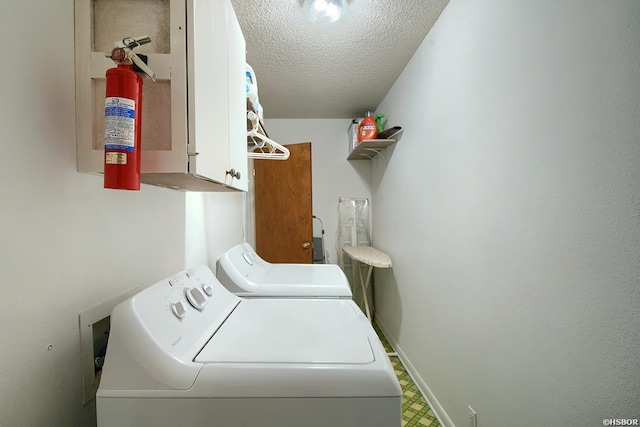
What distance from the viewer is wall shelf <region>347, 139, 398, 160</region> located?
7.75ft

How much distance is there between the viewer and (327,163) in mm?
3254

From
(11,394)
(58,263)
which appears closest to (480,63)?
(58,263)

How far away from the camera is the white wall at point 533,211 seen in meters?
0.68

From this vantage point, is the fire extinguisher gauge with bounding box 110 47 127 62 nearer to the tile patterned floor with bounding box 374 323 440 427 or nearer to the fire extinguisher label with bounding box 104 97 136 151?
the fire extinguisher label with bounding box 104 97 136 151

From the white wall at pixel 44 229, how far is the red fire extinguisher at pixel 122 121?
20 centimetres

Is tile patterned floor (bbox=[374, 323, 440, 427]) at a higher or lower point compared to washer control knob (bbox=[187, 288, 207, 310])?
lower

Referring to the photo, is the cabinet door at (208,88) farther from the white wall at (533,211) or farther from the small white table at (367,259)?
the small white table at (367,259)

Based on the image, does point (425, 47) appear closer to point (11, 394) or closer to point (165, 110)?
point (165, 110)

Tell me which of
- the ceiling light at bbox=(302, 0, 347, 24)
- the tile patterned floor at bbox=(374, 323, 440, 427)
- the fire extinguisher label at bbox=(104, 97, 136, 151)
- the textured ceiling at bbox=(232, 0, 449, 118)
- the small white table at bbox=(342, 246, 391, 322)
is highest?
the textured ceiling at bbox=(232, 0, 449, 118)

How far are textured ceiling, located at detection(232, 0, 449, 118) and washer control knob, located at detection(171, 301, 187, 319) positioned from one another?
1.53 m

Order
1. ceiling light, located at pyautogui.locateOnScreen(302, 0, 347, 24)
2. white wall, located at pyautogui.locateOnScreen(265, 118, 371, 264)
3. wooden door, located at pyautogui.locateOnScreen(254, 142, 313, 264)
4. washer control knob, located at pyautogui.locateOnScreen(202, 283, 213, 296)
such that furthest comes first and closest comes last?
white wall, located at pyautogui.locateOnScreen(265, 118, 371, 264) → wooden door, located at pyautogui.locateOnScreen(254, 142, 313, 264) → ceiling light, located at pyautogui.locateOnScreen(302, 0, 347, 24) → washer control knob, located at pyautogui.locateOnScreen(202, 283, 213, 296)

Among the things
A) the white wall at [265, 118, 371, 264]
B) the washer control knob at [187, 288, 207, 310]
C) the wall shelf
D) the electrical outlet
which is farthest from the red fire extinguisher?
the white wall at [265, 118, 371, 264]

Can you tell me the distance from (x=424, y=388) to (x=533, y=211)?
1513 millimetres

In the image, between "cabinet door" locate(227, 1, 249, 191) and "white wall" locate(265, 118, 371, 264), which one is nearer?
"cabinet door" locate(227, 1, 249, 191)
